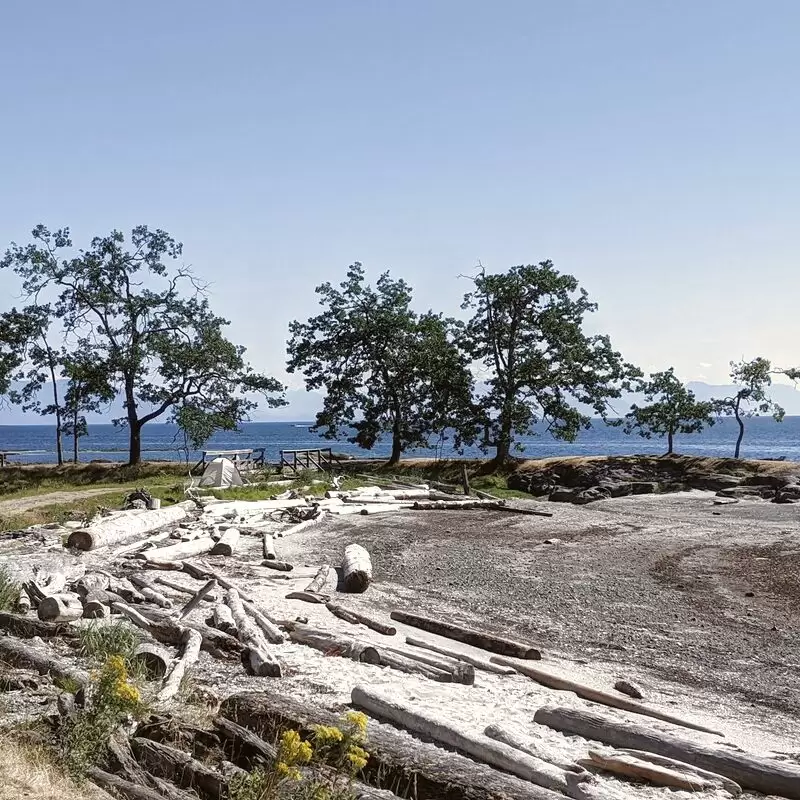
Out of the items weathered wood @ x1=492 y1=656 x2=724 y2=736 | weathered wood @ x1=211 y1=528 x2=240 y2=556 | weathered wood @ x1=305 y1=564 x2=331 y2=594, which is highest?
weathered wood @ x1=211 y1=528 x2=240 y2=556

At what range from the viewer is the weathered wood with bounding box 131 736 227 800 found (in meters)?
5.78

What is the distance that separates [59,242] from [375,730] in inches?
1685

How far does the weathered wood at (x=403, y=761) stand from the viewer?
18.5 feet

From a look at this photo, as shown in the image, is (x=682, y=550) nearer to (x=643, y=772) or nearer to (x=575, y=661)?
(x=575, y=661)

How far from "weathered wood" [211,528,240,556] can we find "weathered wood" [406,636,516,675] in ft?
27.2

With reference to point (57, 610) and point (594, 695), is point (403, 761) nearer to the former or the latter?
point (594, 695)

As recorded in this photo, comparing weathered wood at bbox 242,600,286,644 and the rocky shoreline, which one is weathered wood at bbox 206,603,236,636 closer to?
weathered wood at bbox 242,600,286,644

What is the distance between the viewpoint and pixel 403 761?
606cm

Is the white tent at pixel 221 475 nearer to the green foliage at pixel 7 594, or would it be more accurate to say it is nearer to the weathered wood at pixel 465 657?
the green foliage at pixel 7 594

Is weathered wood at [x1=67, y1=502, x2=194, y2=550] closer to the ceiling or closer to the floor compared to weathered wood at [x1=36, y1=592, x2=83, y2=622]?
closer to the floor

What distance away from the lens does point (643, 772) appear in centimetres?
657

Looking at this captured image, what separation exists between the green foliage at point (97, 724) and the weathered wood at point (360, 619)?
6087mm

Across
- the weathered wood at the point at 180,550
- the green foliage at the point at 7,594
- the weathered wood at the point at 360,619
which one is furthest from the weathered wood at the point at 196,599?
the weathered wood at the point at 180,550

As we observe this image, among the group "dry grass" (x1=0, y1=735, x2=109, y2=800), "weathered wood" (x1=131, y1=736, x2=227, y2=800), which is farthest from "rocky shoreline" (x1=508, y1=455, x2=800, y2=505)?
"dry grass" (x1=0, y1=735, x2=109, y2=800)
